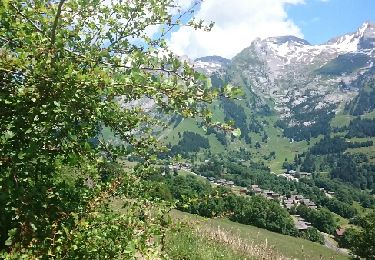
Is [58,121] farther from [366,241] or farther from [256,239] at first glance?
[366,241]

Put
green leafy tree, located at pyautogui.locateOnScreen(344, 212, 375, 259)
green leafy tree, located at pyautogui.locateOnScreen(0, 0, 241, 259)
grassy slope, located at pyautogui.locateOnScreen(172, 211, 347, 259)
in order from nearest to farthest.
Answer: green leafy tree, located at pyautogui.locateOnScreen(0, 0, 241, 259), grassy slope, located at pyautogui.locateOnScreen(172, 211, 347, 259), green leafy tree, located at pyautogui.locateOnScreen(344, 212, 375, 259)

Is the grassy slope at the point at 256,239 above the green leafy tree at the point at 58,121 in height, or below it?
below

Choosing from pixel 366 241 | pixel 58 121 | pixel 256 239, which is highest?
pixel 58 121

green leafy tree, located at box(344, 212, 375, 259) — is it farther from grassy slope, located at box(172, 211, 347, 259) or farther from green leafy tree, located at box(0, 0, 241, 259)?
green leafy tree, located at box(0, 0, 241, 259)

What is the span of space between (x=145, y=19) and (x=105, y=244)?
15.2ft

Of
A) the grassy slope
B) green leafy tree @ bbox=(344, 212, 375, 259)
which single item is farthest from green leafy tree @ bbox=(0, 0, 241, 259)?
green leafy tree @ bbox=(344, 212, 375, 259)

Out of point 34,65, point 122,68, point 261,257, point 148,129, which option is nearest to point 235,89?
point 122,68

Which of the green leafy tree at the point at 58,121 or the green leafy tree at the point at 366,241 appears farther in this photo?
the green leafy tree at the point at 366,241

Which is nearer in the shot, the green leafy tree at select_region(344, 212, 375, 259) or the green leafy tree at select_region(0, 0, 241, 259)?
the green leafy tree at select_region(0, 0, 241, 259)

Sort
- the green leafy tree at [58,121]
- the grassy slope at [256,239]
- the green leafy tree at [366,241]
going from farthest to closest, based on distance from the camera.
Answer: the green leafy tree at [366,241] < the grassy slope at [256,239] < the green leafy tree at [58,121]

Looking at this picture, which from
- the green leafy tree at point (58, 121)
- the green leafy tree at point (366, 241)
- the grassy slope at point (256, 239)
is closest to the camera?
the green leafy tree at point (58, 121)

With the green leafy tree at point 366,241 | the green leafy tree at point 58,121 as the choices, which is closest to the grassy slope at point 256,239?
the green leafy tree at point 58,121

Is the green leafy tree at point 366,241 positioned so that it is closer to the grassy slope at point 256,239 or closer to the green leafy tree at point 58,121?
the grassy slope at point 256,239

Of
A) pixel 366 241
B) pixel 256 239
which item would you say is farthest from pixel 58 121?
pixel 366 241
